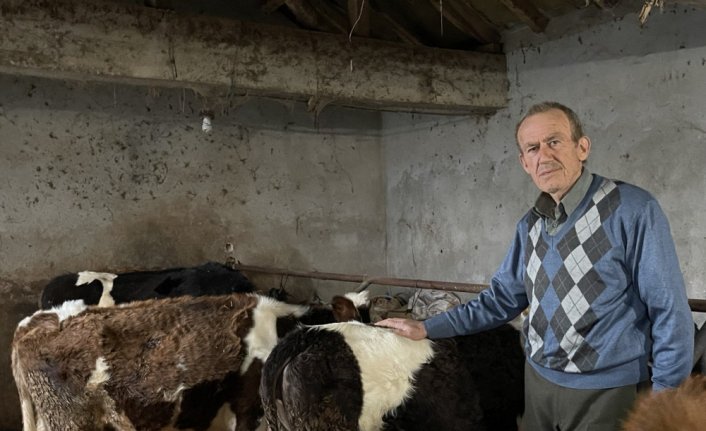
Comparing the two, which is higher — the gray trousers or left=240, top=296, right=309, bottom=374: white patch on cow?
the gray trousers

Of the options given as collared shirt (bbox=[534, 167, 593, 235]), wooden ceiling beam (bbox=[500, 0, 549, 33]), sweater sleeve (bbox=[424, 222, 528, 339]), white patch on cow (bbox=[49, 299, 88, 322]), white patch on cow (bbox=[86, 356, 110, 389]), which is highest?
wooden ceiling beam (bbox=[500, 0, 549, 33])

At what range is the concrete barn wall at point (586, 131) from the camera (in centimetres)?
430

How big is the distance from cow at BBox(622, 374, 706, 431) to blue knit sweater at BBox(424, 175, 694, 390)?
116 mm

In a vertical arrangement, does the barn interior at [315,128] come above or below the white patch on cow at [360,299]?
above

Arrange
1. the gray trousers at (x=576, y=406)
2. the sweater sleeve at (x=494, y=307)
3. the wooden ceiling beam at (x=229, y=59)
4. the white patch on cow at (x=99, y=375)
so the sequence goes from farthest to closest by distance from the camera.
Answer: the wooden ceiling beam at (x=229, y=59) < the white patch on cow at (x=99, y=375) < the sweater sleeve at (x=494, y=307) < the gray trousers at (x=576, y=406)

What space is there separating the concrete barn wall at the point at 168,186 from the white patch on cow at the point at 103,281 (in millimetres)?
842

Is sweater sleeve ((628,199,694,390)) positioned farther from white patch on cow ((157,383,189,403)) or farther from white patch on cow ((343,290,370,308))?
white patch on cow ((157,383,189,403))

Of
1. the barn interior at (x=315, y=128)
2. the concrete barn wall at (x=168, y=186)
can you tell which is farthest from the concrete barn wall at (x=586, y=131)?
the concrete barn wall at (x=168, y=186)

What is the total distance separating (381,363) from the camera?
220cm

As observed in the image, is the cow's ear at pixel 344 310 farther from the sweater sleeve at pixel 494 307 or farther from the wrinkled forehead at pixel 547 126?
the wrinkled forehead at pixel 547 126

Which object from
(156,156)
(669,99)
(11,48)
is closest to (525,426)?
(669,99)

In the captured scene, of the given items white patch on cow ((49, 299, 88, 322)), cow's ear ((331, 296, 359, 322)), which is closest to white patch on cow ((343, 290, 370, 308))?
cow's ear ((331, 296, 359, 322))

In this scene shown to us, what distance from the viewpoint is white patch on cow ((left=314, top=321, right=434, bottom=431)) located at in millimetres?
2127

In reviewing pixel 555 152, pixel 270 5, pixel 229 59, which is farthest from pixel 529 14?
pixel 555 152
